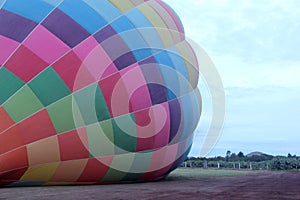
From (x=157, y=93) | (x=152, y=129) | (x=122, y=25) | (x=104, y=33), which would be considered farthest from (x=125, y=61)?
(x=152, y=129)

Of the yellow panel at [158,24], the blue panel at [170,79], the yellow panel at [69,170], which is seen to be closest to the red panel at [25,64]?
the yellow panel at [69,170]

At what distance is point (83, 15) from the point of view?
10.1 metres

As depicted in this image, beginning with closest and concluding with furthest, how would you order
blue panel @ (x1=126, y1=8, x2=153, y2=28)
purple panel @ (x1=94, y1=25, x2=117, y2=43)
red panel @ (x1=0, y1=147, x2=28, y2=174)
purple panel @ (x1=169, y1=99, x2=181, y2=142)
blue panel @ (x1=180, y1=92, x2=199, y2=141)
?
red panel @ (x1=0, y1=147, x2=28, y2=174) < purple panel @ (x1=94, y1=25, x2=117, y2=43) < blue panel @ (x1=126, y1=8, x2=153, y2=28) < purple panel @ (x1=169, y1=99, x2=181, y2=142) < blue panel @ (x1=180, y1=92, x2=199, y2=141)

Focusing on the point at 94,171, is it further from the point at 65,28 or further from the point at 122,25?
the point at 122,25

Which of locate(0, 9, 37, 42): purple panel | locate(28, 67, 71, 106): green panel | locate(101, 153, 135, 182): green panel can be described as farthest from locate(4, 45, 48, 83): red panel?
locate(101, 153, 135, 182): green panel

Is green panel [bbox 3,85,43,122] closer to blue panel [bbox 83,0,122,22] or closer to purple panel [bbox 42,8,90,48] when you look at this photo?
purple panel [bbox 42,8,90,48]

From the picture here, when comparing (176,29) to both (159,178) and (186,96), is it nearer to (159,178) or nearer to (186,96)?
(186,96)

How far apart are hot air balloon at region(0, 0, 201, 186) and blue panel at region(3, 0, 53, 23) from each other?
0.02 meters

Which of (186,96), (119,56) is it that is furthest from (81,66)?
(186,96)

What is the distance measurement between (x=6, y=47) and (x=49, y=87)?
47.8 inches

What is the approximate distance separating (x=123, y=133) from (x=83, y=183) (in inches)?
63.0

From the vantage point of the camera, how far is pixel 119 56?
34.2 ft

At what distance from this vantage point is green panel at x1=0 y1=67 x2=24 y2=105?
8.68 m

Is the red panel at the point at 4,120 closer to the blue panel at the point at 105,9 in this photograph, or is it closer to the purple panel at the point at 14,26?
the purple panel at the point at 14,26
